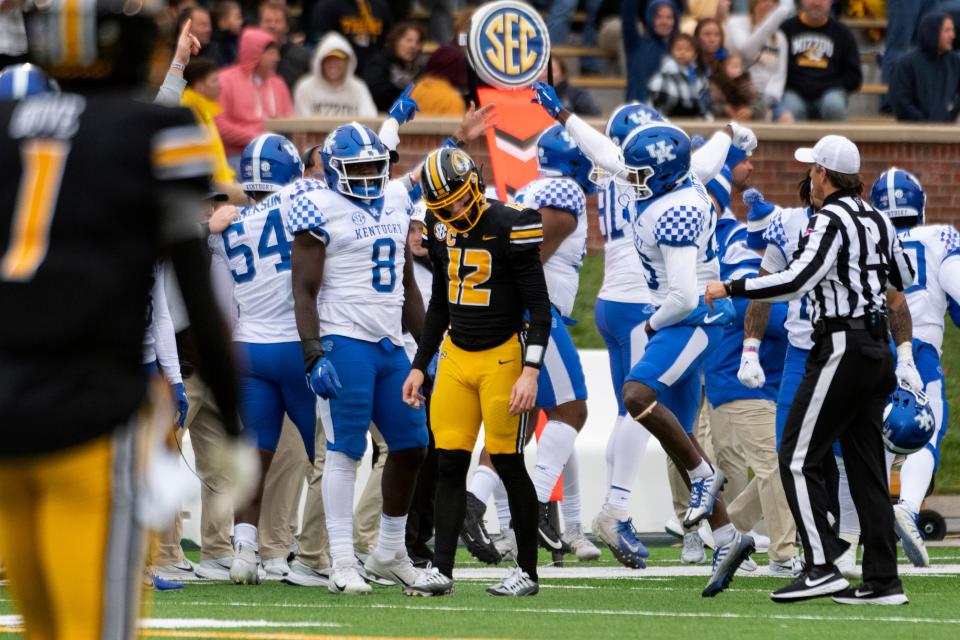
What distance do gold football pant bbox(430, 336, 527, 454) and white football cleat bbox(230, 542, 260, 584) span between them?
1.37m

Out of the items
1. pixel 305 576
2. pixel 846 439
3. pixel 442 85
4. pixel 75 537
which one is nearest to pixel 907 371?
pixel 846 439

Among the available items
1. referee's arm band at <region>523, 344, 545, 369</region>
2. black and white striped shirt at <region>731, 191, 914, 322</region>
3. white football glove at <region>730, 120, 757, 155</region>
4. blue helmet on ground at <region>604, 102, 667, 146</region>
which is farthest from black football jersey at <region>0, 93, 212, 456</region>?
white football glove at <region>730, 120, 757, 155</region>

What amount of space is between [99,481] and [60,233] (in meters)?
0.45

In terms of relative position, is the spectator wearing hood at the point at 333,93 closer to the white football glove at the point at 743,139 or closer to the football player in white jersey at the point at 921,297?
the white football glove at the point at 743,139

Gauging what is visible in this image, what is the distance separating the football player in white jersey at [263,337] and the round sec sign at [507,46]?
2.09 meters

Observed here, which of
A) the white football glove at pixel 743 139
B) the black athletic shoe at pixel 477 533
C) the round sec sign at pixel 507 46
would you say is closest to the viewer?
the black athletic shoe at pixel 477 533

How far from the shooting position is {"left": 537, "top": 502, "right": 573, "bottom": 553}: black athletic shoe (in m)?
9.46

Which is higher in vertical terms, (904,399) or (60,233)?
(60,233)

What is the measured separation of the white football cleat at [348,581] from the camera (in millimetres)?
7965

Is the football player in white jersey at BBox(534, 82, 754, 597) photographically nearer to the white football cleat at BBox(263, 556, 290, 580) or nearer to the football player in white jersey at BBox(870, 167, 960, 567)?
the football player in white jersey at BBox(870, 167, 960, 567)

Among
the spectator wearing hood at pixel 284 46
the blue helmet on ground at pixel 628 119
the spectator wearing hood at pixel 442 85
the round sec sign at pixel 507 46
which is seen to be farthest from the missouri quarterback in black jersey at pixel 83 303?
the spectator wearing hood at pixel 442 85

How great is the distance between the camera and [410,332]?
8.84m

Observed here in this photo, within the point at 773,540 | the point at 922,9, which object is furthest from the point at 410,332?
the point at 922,9

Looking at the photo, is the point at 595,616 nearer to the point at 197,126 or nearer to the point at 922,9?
the point at 197,126
